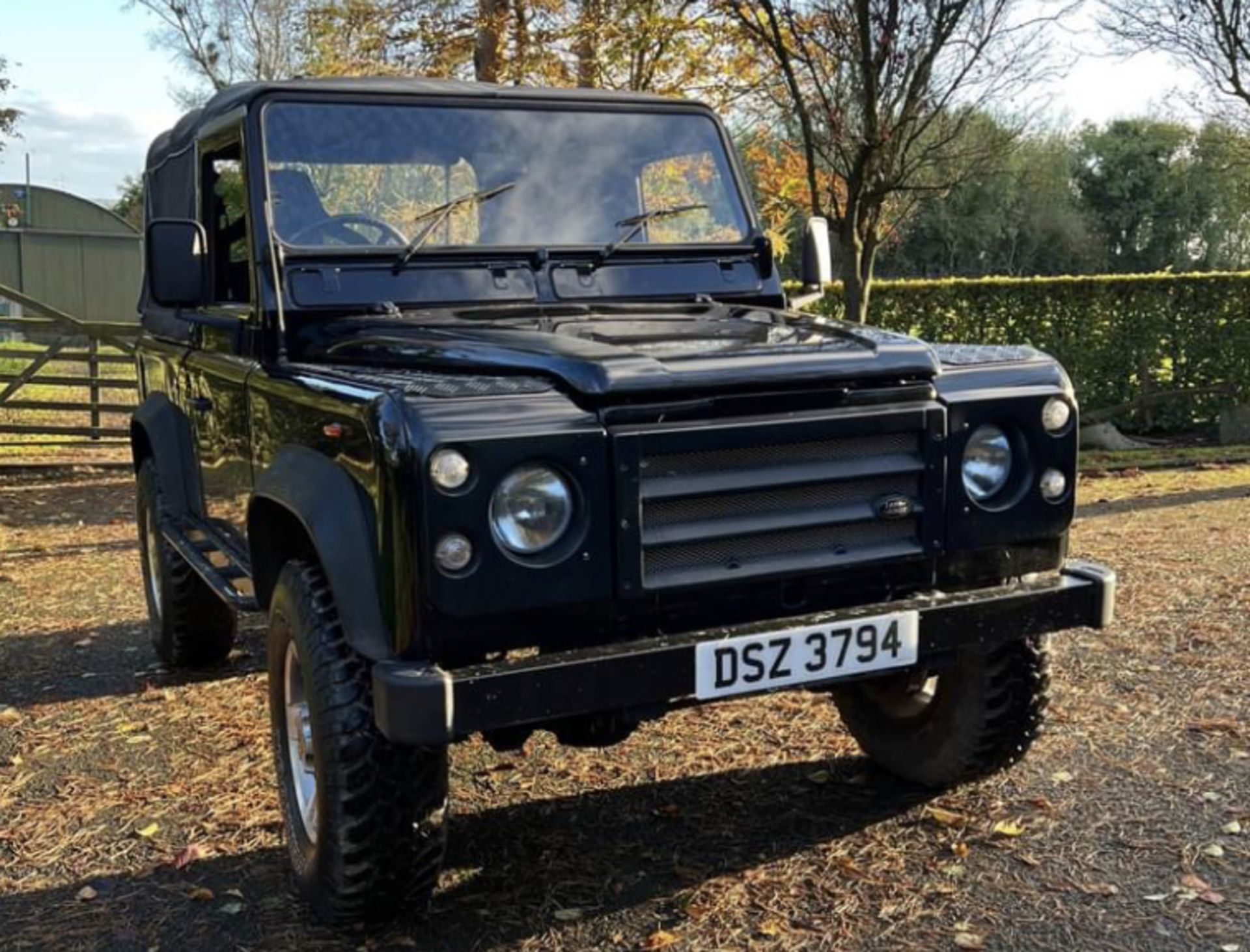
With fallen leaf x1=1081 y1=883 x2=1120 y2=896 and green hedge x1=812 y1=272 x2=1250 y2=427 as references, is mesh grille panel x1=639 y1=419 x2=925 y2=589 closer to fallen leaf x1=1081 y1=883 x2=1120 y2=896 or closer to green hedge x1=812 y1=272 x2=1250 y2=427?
fallen leaf x1=1081 y1=883 x2=1120 y2=896

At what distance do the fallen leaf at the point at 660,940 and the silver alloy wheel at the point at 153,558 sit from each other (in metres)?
3.19

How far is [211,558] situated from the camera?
176 inches

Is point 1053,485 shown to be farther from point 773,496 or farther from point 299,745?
point 299,745

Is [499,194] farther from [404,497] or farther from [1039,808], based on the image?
[1039,808]

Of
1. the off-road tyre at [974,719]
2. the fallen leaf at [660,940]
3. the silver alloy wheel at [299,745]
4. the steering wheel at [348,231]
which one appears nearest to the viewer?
the fallen leaf at [660,940]

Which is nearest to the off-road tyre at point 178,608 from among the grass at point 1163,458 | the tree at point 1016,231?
the grass at point 1163,458

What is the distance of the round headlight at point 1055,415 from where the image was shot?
3.27 metres

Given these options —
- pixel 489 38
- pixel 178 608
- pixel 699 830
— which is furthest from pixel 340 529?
pixel 489 38

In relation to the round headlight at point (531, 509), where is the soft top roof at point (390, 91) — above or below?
above

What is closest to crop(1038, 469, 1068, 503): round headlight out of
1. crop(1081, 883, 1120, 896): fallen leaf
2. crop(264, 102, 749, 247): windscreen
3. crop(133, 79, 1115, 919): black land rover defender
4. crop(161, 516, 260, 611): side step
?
crop(133, 79, 1115, 919): black land rover defender

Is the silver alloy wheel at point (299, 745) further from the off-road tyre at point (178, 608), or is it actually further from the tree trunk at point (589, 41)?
the tree trunk at point (589, 41)

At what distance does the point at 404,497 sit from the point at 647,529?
557 mm

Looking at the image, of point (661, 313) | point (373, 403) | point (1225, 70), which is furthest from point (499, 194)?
point (1225, 70)

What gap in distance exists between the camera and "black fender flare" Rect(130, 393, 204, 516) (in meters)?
4.92
